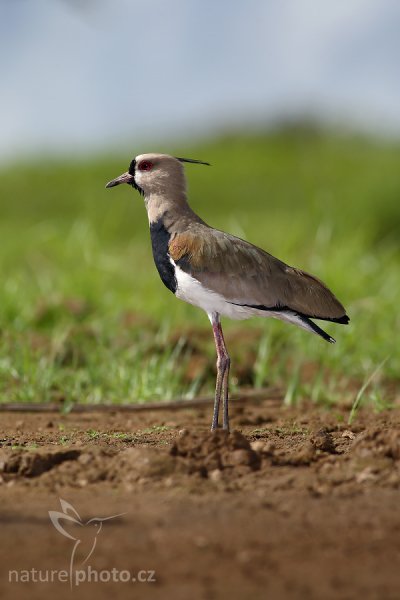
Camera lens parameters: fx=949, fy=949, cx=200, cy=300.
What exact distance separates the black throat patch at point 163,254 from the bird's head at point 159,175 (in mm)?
153

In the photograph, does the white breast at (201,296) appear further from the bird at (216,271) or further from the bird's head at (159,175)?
the bird's head at (159,175)

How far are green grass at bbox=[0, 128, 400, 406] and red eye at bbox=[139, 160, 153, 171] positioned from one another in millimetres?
1554

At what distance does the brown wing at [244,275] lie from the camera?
4.20 m

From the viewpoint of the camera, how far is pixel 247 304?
426cm

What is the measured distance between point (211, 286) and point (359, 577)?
6.41 feet

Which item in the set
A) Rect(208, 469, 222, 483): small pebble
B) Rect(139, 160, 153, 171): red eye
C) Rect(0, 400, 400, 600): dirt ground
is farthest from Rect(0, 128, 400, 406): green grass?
Rect(208, 469, 222, 483): small pebble

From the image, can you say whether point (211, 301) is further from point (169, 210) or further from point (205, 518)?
point (205, 518)

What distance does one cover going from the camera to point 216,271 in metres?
4.20

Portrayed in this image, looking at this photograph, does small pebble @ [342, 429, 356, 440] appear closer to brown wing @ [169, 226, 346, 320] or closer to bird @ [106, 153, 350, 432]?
bird @ [106, 153, 350, 432]

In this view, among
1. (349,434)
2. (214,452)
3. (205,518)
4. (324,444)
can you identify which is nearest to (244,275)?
(349,434)

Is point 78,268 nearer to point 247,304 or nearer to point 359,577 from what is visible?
point 247,304

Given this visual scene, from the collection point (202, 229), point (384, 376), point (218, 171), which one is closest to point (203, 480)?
point (202, 229)

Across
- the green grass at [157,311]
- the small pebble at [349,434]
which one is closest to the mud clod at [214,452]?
the small pebble at [349,434]

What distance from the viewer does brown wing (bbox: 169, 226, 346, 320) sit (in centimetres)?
420
